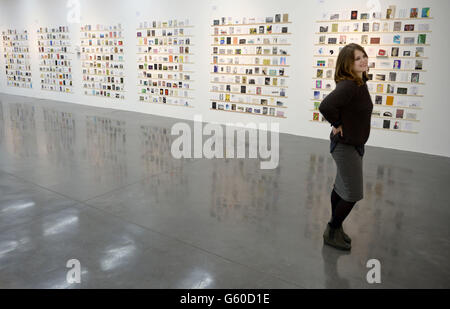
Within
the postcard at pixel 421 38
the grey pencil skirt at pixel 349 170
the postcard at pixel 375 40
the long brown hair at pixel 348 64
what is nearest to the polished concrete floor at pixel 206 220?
the grey pencil skirt at pixel 349 170

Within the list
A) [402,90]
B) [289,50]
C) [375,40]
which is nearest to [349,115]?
[402,90]

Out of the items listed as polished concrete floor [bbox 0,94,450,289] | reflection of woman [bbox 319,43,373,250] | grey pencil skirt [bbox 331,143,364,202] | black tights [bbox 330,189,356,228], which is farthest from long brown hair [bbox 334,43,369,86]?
polished concrete floor [bbox 0,94,450,289]

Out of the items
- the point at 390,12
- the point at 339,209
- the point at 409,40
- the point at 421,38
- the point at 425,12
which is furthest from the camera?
the point at 390,12

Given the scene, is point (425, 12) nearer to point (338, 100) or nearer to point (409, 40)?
point (409, 40)

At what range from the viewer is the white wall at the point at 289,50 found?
24.3ft

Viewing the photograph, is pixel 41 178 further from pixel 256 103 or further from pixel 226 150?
pixel 256 103

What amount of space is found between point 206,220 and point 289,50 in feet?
20.6

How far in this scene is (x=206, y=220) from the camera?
410cm

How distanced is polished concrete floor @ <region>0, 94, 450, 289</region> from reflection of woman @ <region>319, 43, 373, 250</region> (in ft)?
2.47

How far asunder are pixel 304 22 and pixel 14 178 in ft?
23.2

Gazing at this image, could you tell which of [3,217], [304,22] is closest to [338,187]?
[3,217]

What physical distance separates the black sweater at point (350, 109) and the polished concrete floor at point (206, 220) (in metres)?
1.17

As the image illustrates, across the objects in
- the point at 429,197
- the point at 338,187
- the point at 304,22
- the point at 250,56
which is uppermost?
the point at 304,22
